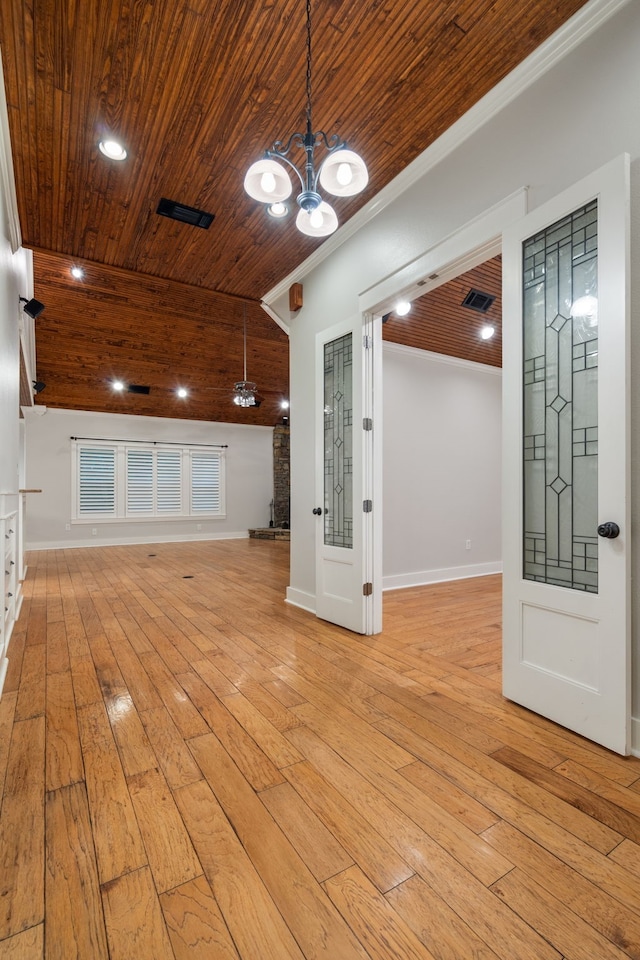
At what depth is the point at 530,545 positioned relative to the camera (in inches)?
86.1

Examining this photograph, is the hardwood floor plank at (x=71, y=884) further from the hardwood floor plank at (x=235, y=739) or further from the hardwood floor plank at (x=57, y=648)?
the hardwood floor plank at (x=57, y=648)

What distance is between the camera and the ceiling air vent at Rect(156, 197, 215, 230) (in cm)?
329

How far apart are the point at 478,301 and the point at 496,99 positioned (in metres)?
2.43

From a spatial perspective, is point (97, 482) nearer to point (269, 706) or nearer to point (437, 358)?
point (437, 358)

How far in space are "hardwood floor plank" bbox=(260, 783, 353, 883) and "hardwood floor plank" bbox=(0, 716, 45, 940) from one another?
0.67 meters

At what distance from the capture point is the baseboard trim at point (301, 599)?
392 centimetres

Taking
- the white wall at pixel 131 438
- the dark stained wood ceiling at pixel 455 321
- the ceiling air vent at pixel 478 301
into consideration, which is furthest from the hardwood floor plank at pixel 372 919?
the white wall at pixel 131 438

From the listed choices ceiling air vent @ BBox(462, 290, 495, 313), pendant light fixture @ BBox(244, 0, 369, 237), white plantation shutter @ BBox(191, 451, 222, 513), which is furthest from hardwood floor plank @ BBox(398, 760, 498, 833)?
white plantation shutter @ BBox(191, 451, 222, 513)

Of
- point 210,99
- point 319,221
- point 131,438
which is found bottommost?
point 131,438

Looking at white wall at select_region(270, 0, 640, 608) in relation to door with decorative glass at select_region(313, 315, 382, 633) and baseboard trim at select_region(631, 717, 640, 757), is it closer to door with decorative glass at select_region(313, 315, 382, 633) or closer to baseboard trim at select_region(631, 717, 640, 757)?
baseboard trim at select_region(631, 717, 640, 757)

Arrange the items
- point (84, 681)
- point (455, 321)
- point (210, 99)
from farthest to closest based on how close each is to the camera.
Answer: point (455, 321) < point (84, 681) < point (210, 99)

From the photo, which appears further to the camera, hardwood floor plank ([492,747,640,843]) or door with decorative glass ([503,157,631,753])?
door with decorative glass ([503,157,631,753])

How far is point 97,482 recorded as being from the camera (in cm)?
902

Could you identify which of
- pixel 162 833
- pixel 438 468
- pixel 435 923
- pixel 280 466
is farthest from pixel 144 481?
pixel 435 923
